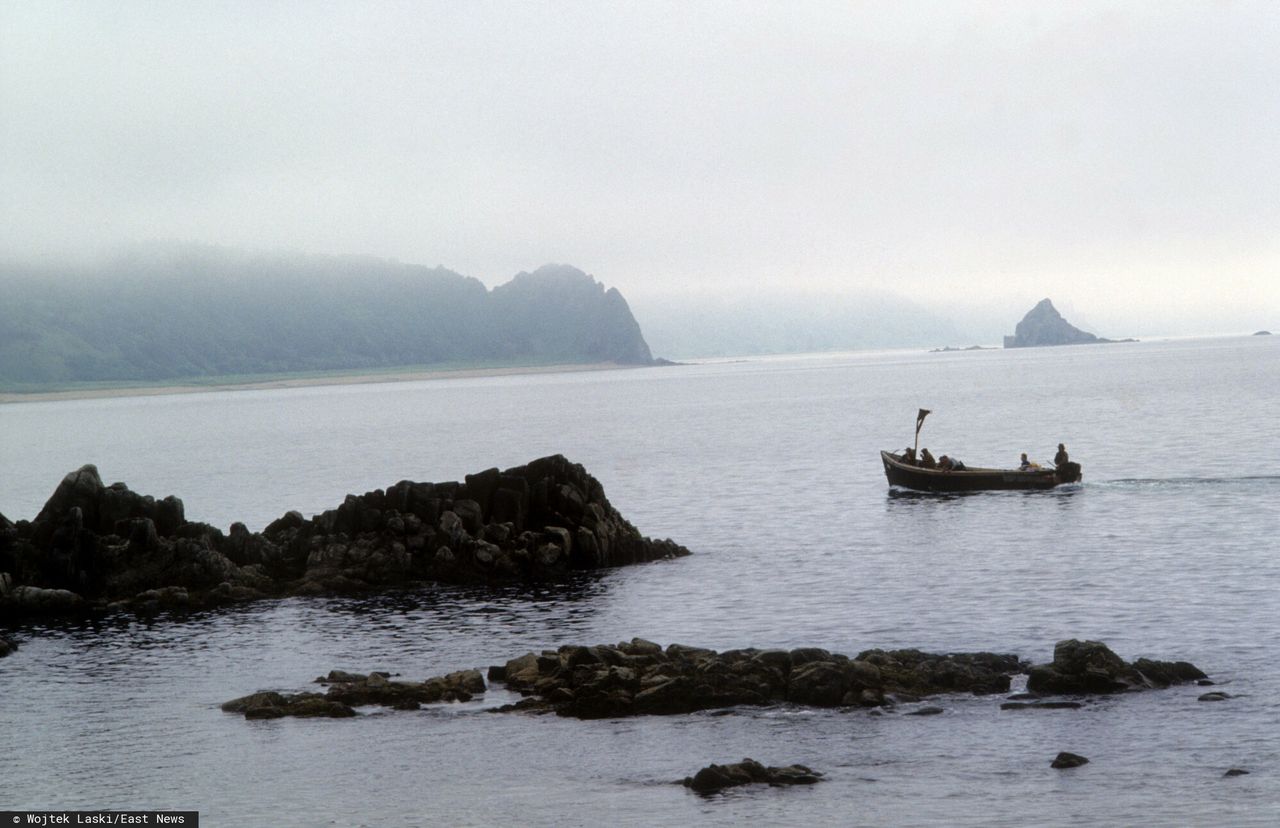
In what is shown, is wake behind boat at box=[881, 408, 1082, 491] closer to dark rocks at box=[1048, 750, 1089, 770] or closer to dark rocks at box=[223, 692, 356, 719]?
dark rocks at box=[223, 692, 356, 719]

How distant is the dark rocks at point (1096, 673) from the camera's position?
32250 mm

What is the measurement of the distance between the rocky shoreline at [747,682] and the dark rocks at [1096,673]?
25mm

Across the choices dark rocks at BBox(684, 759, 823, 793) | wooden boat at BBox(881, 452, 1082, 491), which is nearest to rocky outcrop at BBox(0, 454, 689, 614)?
wooden boat at BBox(881, 452, 1082, 491)

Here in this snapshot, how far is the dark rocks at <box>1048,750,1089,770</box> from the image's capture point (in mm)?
26734

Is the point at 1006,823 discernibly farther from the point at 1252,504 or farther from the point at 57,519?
the point at 1252,504

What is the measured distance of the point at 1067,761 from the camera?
26781mm

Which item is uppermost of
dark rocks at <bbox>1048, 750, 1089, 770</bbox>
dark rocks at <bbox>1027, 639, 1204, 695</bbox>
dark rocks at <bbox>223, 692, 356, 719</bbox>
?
dark rocks at <bbox>1027, 639, 1204, 695</bbox>

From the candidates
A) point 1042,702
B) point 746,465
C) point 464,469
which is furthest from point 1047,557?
point 464,469

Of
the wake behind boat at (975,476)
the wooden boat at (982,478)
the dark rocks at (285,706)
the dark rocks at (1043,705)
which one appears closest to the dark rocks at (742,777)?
the dark rocks at (1043,705)

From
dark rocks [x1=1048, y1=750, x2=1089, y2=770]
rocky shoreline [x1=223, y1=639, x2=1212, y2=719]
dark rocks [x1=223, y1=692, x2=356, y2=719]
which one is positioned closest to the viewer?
dark rocks [x1=1048, y1=750, x2=1089, y2=770]

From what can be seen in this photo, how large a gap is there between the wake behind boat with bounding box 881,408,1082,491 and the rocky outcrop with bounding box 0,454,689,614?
2673 centimetres

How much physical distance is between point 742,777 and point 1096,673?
10.9 m

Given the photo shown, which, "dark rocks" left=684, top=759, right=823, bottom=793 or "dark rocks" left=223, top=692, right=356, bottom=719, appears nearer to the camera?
"dark rocks" left=684, top=759, right=823, bottom=793

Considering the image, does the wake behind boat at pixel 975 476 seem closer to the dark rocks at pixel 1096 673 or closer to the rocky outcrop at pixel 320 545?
the rocky outcrop at pixel 320 545
